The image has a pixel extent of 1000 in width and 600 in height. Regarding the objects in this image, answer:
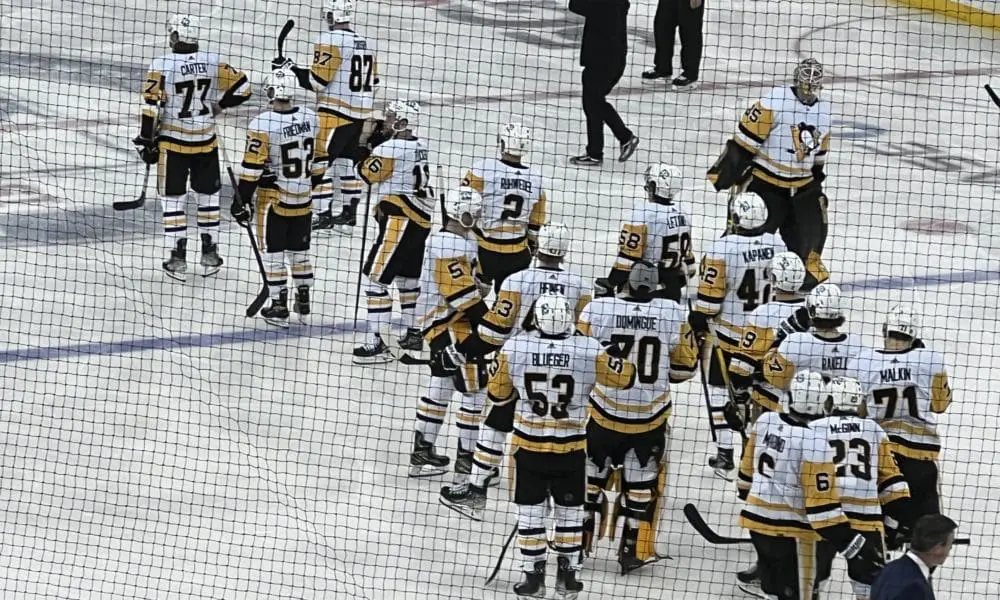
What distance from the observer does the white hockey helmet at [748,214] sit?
9.39 meters

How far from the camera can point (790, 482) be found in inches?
301

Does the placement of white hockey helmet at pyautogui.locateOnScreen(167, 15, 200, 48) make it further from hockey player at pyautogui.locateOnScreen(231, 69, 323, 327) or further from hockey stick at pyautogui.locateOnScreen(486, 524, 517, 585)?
hockey stick at pyautogui.locateOnScreen(486, 524, 517, 585)

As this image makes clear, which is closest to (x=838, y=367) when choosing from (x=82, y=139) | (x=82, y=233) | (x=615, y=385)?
(x=615, y=385)

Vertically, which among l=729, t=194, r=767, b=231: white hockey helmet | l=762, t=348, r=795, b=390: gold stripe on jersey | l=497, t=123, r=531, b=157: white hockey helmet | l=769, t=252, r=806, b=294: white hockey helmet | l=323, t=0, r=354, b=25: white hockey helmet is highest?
l=323, t=0, r=354, b=25: white hockey helmet

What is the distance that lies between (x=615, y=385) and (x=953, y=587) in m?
2.05

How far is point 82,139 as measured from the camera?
51.7 feet

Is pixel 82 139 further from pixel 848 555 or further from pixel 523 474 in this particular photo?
pixel 848 555

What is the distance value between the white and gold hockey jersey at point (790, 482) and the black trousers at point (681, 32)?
10.0 meters

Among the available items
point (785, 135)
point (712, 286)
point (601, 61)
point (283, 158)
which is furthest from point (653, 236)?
point (601, 61)

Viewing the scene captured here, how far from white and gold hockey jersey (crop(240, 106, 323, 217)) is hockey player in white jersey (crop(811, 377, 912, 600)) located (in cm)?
483

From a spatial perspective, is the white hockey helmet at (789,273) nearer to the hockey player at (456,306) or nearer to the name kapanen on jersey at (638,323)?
the name kapanen on jersey at (638,323)

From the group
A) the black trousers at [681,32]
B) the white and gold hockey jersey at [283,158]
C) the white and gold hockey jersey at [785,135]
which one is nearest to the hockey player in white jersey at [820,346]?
the white and gold hockey jersey at [785,135]

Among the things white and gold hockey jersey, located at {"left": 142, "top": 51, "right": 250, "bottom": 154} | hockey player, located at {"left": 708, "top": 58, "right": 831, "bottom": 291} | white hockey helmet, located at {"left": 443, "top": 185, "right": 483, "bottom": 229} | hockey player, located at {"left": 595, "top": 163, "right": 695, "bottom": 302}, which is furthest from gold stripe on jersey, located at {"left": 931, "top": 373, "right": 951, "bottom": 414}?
white and gold hockey jersey, located at {"left": 142, "top": 51, "right": 250, "bottom": 154}

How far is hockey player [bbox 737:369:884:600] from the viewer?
750cm
